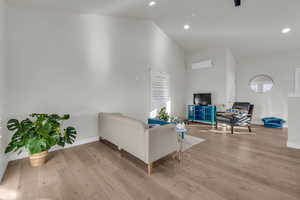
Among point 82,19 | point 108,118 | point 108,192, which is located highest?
point 82,19

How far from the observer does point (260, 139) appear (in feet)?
11.2

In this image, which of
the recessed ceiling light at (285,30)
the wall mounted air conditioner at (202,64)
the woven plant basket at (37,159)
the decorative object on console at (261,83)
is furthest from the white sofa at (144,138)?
the decorative object on console at (261,83)

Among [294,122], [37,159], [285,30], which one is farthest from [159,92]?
[285,30]

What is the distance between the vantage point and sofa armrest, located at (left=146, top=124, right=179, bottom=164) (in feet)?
6.23

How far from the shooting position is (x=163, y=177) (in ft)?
6.07

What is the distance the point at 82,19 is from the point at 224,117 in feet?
16.0

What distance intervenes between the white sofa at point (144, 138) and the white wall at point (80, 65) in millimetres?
1059

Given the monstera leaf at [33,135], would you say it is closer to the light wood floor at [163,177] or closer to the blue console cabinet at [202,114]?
the light wood floor at [163,177]

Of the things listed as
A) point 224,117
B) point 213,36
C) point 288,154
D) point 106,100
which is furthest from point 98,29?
point 288,154

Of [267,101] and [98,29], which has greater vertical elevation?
[98,29]

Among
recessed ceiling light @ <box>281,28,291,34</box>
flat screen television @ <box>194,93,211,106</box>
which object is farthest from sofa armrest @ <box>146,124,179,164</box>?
recessed ceiling light @ <box>281,28,291,34</box>

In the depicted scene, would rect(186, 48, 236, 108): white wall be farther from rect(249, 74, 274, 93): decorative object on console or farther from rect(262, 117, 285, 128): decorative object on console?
rect(262, 117, 285, 128): decorative object on console

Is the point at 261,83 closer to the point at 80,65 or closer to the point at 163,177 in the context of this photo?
the point at 163,177

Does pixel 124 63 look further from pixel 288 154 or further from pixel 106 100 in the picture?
pixel 288 154
